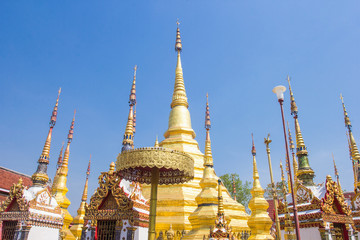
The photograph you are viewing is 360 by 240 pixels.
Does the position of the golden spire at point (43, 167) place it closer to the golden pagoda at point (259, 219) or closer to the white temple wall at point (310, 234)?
the golden pagoda at point (259, 219)

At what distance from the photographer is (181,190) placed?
15430 millimetres

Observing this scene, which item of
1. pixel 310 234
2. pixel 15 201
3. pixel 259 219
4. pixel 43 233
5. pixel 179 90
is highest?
pixel 179 90

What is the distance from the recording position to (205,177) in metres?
13.8

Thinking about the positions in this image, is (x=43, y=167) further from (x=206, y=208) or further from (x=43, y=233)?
(x=206, y=208)

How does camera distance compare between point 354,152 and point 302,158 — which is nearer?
point 302,158

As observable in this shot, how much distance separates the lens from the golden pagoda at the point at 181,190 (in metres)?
14.2

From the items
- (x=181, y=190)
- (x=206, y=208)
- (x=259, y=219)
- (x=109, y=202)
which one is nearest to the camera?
(x=109, y=202)

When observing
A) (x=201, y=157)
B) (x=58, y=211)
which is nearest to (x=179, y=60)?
(x=201, y=157)

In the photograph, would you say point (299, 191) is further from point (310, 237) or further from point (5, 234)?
point (5, 234)

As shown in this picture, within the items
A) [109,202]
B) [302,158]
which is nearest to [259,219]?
[302,158]

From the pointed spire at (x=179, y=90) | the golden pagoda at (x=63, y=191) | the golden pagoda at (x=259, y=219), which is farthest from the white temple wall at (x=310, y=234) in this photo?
the golden pagoda at (x=63, y=191)

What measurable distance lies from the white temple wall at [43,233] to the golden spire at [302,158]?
43.3 ft

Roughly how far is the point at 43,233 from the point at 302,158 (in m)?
14.3

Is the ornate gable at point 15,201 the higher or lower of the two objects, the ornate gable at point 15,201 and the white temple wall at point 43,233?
the higher
